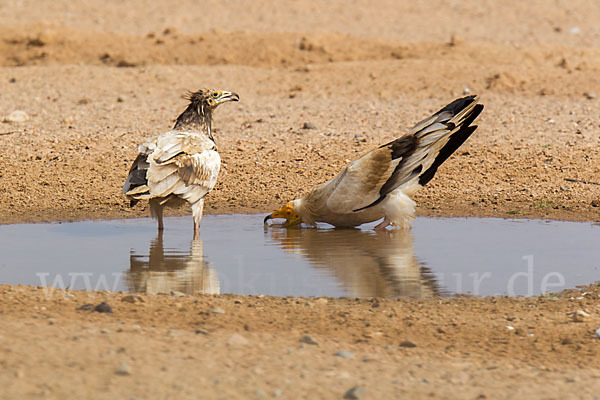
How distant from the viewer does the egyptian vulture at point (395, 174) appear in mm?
8648

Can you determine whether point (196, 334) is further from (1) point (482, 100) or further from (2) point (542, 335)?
(1) point (482, 100)

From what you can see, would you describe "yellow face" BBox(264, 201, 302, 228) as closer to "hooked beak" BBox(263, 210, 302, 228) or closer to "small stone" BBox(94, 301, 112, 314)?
"hooked beak" BBox(263, 210, 302, 228)

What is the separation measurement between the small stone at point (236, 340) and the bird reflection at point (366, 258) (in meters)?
1.55

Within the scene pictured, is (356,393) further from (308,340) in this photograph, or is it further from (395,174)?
(395,174)

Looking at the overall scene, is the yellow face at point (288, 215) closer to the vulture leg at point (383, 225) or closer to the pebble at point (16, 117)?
the vulture leg at point (383, 225)

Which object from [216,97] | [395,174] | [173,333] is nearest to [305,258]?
Result: [395,174]

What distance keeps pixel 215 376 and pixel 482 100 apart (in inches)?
451

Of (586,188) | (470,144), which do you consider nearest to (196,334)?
(586,188)

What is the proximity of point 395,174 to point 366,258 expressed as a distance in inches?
55.4

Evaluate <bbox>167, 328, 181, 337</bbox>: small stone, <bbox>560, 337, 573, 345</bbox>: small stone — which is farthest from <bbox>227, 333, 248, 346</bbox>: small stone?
<bbox>560, 337, 573, 345</bbox>: small stone

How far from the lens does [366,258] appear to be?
7.55m

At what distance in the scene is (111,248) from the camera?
7.95 m

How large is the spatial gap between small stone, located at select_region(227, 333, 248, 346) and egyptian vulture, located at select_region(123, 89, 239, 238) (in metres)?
3.40

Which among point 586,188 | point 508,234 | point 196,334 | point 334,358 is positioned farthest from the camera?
point 586,188
